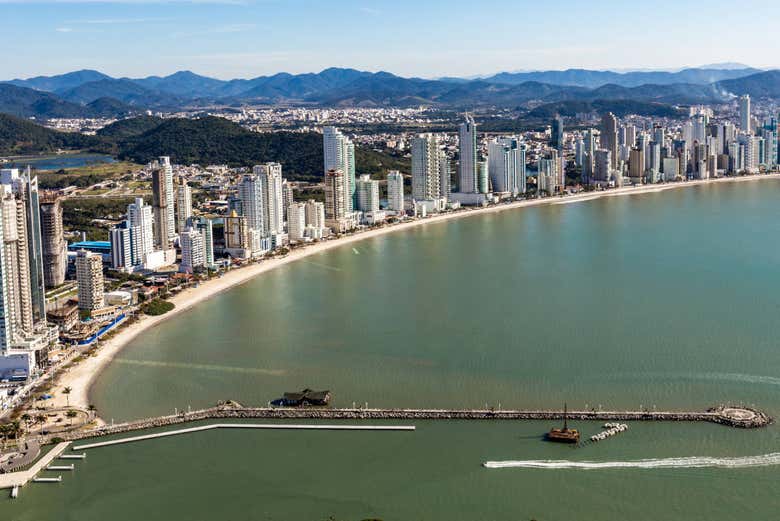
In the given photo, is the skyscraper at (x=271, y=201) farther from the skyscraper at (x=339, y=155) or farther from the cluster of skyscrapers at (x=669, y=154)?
the cluster of skyscrapers at (x=669, y=154)

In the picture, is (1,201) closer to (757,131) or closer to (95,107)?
(757,131)

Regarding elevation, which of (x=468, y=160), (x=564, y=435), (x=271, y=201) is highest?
(x=468, y=160)

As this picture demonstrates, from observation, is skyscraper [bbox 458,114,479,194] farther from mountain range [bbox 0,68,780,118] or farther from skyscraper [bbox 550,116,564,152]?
mountain range [bbox 0,68,780,118]

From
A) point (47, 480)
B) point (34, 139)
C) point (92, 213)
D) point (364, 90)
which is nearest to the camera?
point (47, 480)

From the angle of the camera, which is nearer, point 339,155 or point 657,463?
point 657,463

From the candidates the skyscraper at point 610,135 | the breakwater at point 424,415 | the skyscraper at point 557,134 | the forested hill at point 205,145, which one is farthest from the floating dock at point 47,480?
the skyscraper at point 557,134

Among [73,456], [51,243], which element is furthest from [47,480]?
[51,243]

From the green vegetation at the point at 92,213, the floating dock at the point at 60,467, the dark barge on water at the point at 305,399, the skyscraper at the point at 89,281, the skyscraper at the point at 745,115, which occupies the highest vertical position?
the skyscraper at the point at 745,115

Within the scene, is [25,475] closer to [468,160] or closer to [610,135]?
[468,160]
